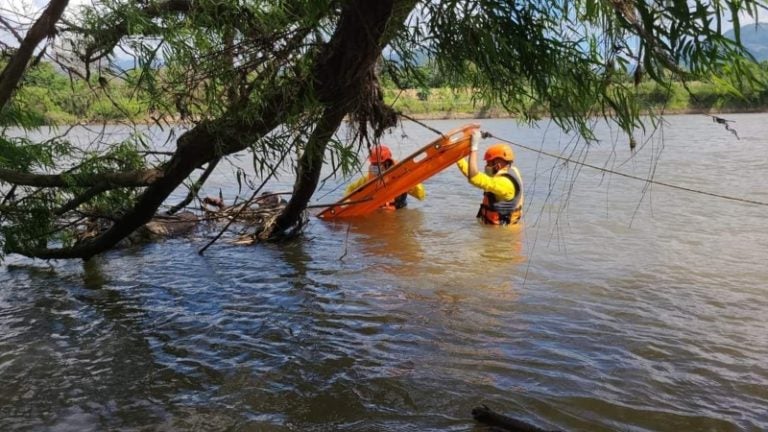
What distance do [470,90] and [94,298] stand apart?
471cm

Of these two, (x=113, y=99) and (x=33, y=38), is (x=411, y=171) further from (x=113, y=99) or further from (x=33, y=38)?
(x=33, y=38)

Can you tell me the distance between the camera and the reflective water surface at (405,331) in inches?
150

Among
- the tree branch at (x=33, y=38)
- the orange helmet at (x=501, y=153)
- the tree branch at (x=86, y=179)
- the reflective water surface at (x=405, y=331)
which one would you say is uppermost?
the tree branch at (x=33, y=38)

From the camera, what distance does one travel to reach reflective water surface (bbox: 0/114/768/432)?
12.5 feet

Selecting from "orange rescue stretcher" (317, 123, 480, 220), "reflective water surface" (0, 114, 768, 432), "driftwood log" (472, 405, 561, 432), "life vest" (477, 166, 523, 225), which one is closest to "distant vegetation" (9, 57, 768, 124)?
"reflective water surface" (0, 114, 768, 432)

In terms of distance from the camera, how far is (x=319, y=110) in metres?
3.62

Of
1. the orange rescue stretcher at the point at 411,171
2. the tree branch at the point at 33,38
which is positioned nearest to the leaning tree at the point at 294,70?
the tree branch at the point at 33,38

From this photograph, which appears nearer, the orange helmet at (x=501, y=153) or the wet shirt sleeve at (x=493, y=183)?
the wet shirt sleeve at (x=493, y=183)

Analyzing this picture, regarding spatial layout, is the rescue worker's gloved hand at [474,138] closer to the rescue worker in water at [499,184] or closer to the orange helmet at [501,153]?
the rescue worker in water at [499,184]

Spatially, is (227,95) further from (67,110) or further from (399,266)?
(399,266)

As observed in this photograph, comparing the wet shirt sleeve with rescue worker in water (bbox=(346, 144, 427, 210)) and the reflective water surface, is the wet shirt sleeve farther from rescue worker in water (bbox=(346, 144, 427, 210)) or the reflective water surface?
rescue worker in water (bbox=(346, 144, 427, 210))

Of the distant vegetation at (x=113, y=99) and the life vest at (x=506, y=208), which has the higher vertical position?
the distant vegetation at (x=113, y=99)

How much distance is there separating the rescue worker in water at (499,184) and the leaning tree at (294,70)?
4.45 m

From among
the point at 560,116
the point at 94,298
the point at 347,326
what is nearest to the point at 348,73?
the point at 560,116
